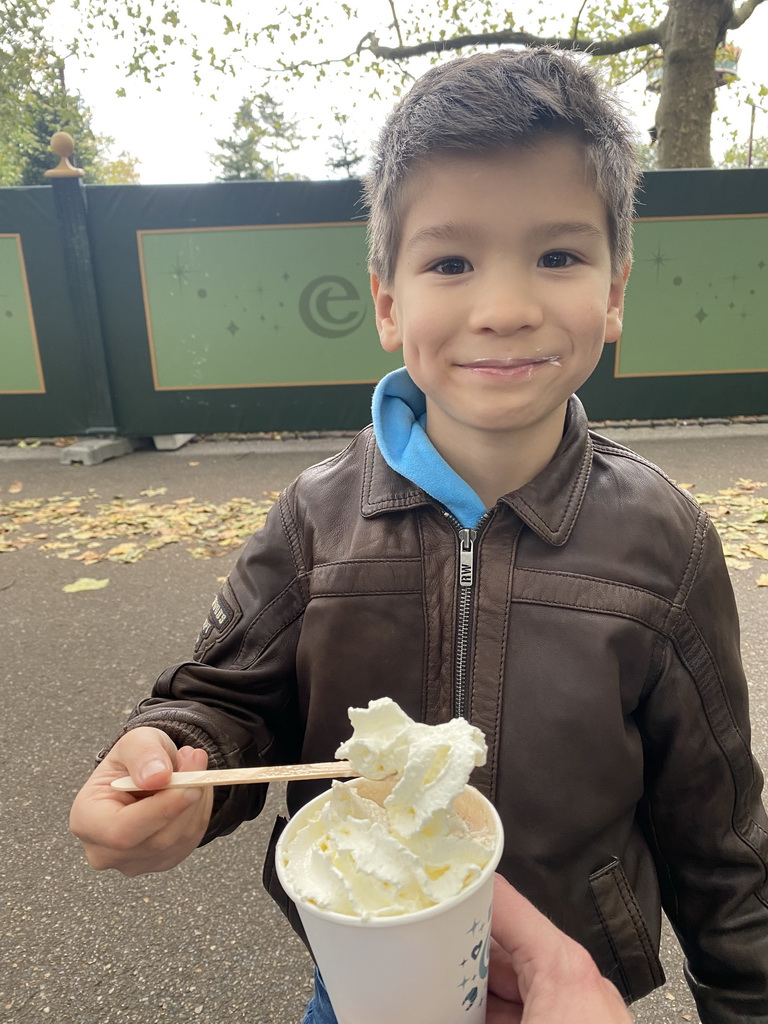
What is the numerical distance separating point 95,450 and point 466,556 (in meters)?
6.18

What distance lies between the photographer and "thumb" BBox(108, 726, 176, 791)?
1031 mm

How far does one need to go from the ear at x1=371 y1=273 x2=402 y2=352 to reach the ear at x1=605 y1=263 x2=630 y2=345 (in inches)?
16.3

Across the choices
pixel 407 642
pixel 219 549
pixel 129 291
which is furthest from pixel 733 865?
pixel 129 291

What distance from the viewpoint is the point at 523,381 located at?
4.15 feet

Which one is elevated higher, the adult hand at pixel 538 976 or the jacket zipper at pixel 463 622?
the jacket zipper at pixel 463 622

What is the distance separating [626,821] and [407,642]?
54 cm

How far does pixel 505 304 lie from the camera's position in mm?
1205

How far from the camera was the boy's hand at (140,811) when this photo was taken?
1033 millimetres

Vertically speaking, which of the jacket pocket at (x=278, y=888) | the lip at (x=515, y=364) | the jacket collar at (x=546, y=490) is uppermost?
the lip at (x=515, y=364)

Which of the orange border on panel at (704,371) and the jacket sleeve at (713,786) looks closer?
the jacket sleeve at (713,786)

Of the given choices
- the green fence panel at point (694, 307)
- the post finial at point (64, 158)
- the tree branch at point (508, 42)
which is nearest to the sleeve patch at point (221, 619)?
the green fence panel at point (694, 307)

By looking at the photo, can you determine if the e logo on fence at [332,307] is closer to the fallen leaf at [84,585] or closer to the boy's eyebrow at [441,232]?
the fallen leaf at [84,585]

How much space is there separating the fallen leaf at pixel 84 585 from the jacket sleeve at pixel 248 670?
2.89 meters

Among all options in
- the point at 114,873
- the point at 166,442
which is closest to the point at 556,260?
the point at 114,873
